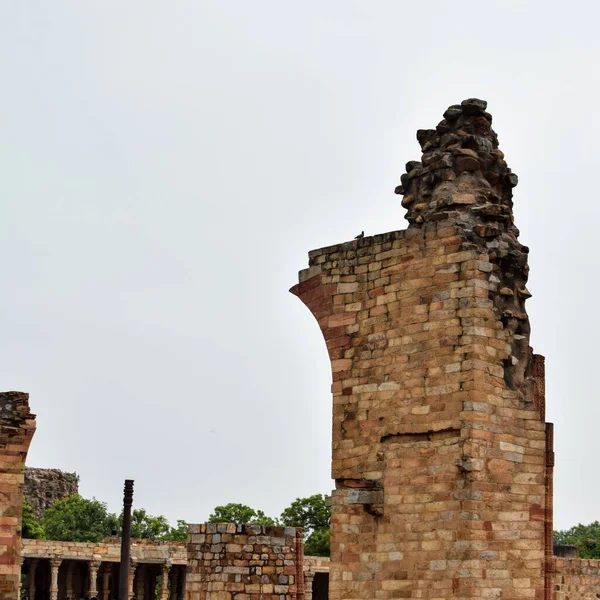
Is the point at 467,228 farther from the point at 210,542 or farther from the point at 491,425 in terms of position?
the point at 210,542

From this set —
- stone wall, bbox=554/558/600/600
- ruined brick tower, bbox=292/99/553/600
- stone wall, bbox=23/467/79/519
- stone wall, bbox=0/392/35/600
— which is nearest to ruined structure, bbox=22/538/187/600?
stone wall, bbox=554/558/600/600

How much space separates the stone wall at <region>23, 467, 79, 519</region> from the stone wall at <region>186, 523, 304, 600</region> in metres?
39.3

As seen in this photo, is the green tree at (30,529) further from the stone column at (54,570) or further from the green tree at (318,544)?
the stone column at (54,570)

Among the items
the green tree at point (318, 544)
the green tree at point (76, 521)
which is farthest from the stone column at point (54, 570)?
the green tree at point (76, 521)

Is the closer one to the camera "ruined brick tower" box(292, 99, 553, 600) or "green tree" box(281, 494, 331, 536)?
"ruined brick tower" box(292, 99, 553, 600)

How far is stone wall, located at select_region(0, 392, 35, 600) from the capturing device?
1479cm

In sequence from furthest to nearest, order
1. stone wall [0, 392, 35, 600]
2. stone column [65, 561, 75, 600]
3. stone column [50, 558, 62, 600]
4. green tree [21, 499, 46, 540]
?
green tree [21, 499, 46, 540]
stone column [65, 561, 75, 600]
stone column [50, 558, 62, 600]
stone wall [0, 392, 35, 600]

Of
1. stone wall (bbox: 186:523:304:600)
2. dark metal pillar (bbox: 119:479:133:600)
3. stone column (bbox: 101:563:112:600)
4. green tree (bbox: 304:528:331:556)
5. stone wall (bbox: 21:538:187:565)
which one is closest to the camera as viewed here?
stone wall (bbox: 186:523:304:600)

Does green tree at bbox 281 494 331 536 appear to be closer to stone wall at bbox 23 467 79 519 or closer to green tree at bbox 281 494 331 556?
green tree at bbox 281 494 331 556

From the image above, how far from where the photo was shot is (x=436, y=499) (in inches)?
423

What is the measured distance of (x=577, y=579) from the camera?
18.9 metres

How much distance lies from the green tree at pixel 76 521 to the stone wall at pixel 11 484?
37.9 m

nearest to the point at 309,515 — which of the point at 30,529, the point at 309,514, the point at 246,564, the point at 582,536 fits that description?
the point at 309,514

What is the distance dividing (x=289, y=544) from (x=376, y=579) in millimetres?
3398
